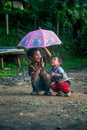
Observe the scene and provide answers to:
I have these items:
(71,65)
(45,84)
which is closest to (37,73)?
(45,84)

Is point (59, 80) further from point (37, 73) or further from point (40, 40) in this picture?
point (40, 40)

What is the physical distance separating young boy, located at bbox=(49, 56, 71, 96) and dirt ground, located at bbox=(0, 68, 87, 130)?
0.18 meters

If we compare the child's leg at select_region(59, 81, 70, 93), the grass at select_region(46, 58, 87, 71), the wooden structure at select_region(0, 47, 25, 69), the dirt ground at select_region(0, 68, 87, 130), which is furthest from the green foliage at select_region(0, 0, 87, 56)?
the child's leg at select_region(59, 81, 70, 93)

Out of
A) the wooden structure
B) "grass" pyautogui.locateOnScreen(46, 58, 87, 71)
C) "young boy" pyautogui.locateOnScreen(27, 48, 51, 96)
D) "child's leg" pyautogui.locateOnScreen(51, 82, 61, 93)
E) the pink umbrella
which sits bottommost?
"grass" pyautogui.locateOnScreen(46, 58, 87, 71)

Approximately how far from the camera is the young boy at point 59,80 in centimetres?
856

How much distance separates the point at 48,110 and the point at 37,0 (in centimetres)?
1740

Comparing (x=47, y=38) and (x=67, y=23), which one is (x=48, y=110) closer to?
(x=47, y=38)

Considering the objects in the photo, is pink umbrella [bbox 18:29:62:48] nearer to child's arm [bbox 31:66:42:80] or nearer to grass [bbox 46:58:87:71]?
child's arm [bbox 31:66:42:80]

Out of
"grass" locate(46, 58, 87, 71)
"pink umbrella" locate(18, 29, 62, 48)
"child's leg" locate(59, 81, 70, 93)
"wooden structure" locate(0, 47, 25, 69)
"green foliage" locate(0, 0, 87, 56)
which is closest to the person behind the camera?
"pink umbrella" locate(18, 29, 62, 48)

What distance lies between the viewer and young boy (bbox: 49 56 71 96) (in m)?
8.56

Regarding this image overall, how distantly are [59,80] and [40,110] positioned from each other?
5.76 feet

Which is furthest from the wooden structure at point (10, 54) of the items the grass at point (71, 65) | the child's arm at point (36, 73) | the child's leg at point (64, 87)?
the child's leg at point (64, 87)

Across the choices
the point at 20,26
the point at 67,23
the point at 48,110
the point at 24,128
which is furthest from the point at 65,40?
the point at 24,128

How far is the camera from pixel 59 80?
862 cm
